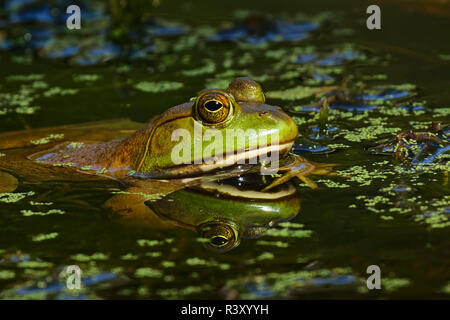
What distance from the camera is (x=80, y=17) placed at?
407 inches

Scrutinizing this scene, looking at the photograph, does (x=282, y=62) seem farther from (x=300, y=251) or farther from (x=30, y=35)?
(x=300, y=251)

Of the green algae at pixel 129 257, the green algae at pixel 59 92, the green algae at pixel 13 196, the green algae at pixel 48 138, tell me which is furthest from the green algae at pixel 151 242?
the green algae at pixel 59 92

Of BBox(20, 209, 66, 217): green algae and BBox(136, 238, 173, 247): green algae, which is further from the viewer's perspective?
BBox(20, 209, 66, 217): green algae

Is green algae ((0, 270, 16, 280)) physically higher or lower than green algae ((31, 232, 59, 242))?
lower

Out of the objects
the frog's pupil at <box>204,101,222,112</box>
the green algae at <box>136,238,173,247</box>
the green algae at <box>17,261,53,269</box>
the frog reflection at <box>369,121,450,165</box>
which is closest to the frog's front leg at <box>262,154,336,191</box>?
the frog reflection at <box>369,121,450,165</box>

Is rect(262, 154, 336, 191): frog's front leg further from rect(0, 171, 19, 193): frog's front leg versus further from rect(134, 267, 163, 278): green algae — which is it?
rect(0, 171, 19, 193): frog's front leg

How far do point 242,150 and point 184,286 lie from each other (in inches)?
56.9

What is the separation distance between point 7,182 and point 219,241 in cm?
203

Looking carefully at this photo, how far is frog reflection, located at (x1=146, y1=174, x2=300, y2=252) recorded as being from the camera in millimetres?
4117

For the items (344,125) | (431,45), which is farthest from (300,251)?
(431,45)

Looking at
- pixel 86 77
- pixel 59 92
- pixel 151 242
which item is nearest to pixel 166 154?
pixel 151 242

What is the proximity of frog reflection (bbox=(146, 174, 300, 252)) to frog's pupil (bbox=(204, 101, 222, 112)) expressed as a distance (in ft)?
1.85

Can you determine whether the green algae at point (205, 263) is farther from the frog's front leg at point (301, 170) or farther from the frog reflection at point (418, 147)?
the frog reflection at point (418, 147)

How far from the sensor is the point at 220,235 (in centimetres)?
409
